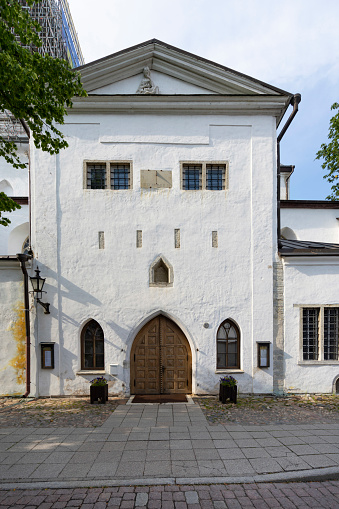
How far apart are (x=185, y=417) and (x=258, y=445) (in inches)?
80.4

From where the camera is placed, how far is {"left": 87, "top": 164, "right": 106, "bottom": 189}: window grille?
9.72 meters

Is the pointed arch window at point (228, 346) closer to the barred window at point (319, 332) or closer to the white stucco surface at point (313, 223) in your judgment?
the barred window at point (319, 332)

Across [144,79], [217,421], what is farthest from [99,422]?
[144,79]

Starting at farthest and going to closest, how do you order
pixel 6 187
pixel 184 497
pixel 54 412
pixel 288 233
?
pixel 6 187
pixel 288 233
pixel 54 412
pixel 184 497

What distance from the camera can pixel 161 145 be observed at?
964cm

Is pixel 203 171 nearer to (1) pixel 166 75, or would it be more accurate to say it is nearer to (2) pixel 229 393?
(1) pixel 166 75

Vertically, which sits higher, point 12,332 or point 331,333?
point 12,332

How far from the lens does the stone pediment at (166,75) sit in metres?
9.54

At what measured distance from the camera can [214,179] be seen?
9.84 meters

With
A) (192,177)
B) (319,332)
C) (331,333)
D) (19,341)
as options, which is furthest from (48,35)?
(331,333)

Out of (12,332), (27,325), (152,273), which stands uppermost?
(152,273)

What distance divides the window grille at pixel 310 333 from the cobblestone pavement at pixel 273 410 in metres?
1.25

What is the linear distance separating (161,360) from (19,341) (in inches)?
177

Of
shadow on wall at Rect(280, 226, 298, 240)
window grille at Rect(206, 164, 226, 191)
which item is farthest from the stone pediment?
shadow on wall at Rect(280, 226, 298, 240)
